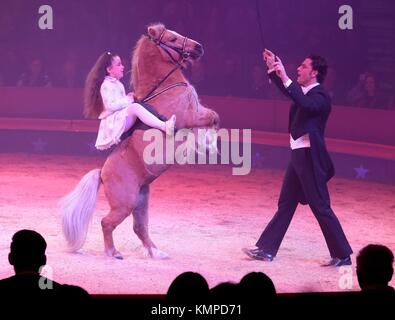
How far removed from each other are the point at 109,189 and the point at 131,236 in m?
1.13

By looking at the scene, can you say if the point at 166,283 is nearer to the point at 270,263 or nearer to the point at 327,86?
the point at 270,263

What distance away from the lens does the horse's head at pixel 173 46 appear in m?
7.46

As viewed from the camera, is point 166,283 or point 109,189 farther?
point 109,189

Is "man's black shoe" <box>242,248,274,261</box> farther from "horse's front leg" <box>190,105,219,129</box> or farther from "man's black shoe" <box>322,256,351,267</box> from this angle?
"horse's front leg" <box>190,105,219,129</box>

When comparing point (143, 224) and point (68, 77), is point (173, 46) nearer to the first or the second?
point (143, 224)

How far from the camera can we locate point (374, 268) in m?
3.91

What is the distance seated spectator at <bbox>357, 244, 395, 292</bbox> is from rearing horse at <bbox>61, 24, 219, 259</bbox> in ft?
11.5

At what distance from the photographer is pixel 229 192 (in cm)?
1066

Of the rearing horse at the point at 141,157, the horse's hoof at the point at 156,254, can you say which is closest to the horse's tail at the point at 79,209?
the rearing horse at the point at 141,157

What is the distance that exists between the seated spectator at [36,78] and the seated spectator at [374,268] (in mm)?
10356

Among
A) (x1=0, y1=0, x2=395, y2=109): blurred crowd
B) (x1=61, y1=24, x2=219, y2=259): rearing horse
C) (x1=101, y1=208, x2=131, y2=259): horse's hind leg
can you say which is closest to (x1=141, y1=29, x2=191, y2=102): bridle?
(x1=61, y1=24, x2=219, y2=259): rearing horse

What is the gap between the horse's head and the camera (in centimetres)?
746

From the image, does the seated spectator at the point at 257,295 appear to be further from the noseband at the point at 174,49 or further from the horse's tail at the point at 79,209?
the noseband at the point at 174,49
